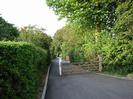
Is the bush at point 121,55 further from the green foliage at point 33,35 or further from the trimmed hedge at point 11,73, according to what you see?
the trimmed hedge at point 11,73

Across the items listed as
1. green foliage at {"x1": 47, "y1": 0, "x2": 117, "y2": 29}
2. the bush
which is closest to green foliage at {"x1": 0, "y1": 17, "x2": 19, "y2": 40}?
the bush

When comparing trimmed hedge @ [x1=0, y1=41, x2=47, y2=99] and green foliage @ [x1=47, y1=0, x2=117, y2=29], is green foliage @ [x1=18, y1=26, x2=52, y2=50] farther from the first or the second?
trimmed hedge @ [x1=0, y1=41, x2=47, y2=99]

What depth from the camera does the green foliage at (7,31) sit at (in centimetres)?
1672

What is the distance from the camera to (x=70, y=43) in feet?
142

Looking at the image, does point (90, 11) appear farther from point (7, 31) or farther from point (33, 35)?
point (7, 31)

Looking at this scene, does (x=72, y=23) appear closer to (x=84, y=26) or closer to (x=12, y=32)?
(x=84, y=26)

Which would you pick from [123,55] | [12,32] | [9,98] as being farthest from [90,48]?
[9,98]

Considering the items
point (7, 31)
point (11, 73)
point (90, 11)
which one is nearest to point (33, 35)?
point (90, 11)

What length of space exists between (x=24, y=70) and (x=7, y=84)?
2.34 m

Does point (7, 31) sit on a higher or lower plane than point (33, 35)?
lower

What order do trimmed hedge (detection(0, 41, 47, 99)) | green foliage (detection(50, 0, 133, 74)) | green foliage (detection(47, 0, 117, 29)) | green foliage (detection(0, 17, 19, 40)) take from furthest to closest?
green foliage (detection(47, 0, 117, 29))
green foliage (detection(50, 0, 133, 74))
green foliage (detection(0, 17, 19, 40))
trimmed hedge (detection(0, 41, 47, 99))

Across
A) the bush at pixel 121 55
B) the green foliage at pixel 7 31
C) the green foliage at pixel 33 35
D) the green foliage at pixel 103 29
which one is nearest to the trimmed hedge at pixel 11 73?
the green foliage at pixel 7 31

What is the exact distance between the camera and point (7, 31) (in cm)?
1767

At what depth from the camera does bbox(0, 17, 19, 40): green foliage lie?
1672cm
